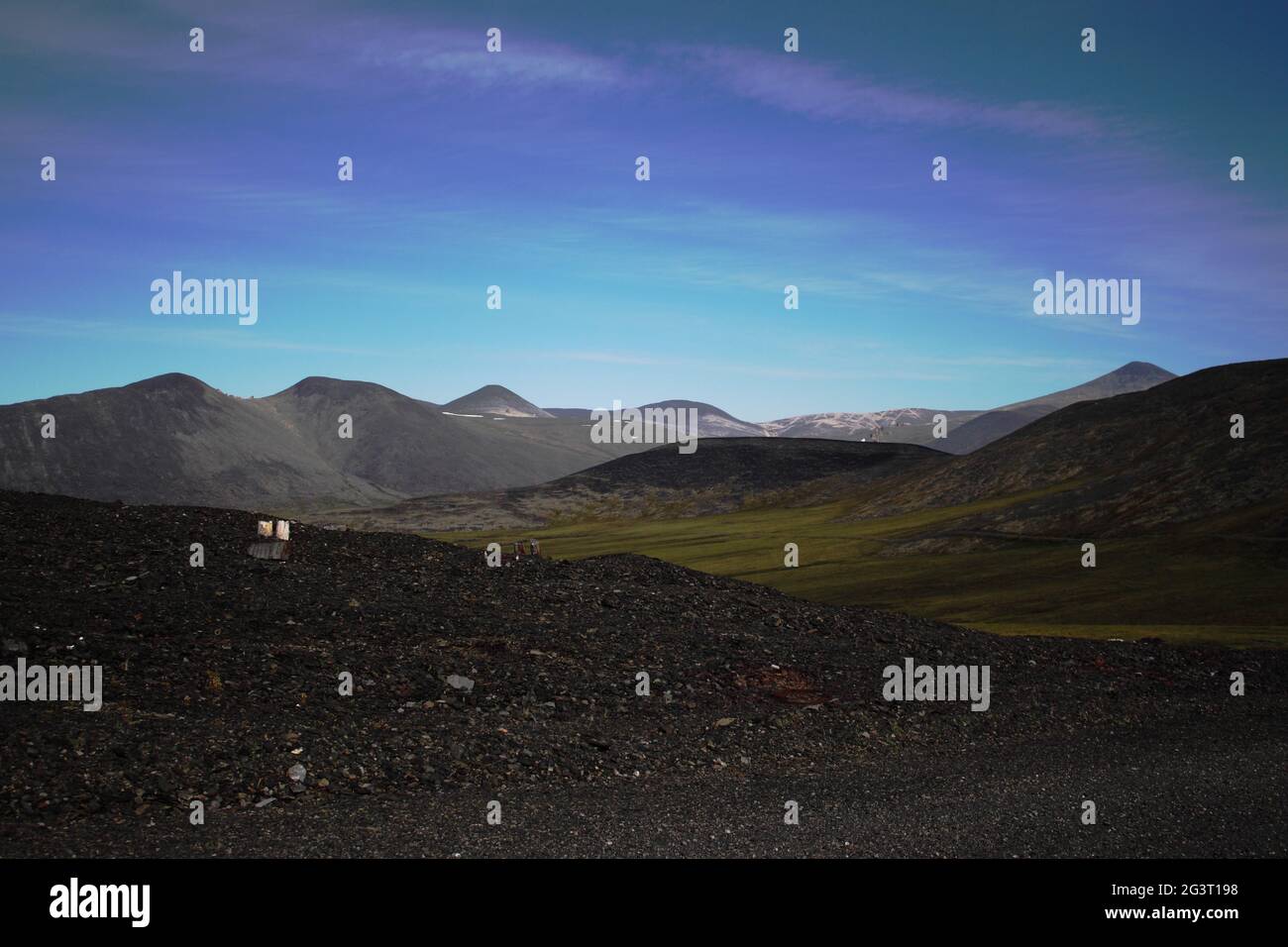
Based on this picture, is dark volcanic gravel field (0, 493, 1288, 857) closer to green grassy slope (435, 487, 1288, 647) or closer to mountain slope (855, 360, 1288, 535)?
green grassy slope (435, 487, 1288, 647)

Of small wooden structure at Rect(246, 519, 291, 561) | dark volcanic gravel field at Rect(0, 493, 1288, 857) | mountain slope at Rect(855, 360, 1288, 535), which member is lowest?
dark volcanic gravel field at Rect(0, 493, 1288, 857)

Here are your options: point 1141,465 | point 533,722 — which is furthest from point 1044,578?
point 1141,465

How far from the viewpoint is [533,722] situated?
61.8 ft

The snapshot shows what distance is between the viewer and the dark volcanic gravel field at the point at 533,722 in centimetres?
1389

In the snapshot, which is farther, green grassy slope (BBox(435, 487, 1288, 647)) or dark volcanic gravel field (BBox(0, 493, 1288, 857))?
green grassy slope (BBox(435, 487, 1288, 647))

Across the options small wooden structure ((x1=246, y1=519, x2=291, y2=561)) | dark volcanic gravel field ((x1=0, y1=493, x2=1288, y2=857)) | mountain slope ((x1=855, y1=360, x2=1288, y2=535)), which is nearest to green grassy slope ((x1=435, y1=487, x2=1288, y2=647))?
mountain slope ((x1=855, y1=360, x2=1288, y2=535))

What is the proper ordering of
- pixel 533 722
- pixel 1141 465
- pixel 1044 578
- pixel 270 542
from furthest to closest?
pixel 1141 465, pixel 1044 578, pixel 270 542, pixel 533 722

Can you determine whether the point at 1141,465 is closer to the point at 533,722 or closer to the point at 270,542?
the point at 270,542

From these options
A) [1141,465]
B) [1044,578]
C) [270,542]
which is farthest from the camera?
[1141,465]

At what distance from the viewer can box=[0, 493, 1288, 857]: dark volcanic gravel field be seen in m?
13.9

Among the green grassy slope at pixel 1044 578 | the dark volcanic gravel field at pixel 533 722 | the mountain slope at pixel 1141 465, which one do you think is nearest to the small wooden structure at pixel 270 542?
the dark volcanic gravel field at pixel 533 722

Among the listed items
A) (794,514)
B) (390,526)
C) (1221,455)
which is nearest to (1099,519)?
(1221,455)
